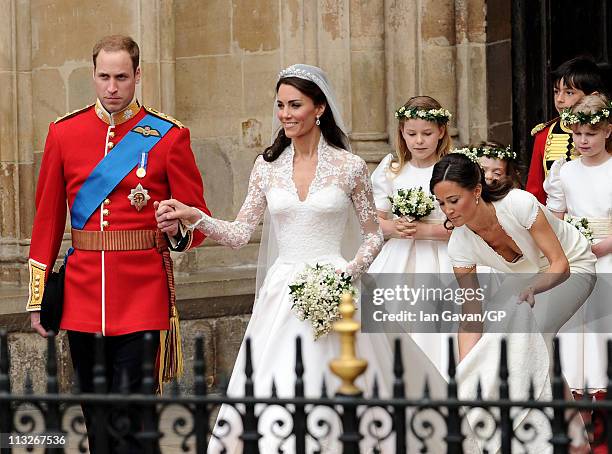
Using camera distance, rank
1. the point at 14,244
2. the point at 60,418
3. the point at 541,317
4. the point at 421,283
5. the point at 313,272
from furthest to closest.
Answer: the point at 14,244
the point at 421,283
the point at 541,317
the point at 313,272
the point at 60,418

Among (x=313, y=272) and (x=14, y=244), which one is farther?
(x=14, y=244)

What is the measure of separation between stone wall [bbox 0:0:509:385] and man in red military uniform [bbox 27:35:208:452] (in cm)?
332

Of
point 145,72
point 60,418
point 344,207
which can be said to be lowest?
point 60,418

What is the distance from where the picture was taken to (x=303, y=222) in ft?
22.4

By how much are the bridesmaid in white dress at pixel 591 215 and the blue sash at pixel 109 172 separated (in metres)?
2.61

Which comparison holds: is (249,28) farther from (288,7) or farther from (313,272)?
(313,272)

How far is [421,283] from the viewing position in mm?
8359

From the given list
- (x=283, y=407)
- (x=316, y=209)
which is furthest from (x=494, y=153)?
(x=283, y=407)

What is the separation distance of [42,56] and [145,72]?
2.19 feet

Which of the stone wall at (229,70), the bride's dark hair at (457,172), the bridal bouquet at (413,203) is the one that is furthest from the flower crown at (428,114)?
the stone wall at (229,70)

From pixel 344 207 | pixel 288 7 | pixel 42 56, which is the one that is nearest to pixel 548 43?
pixel 288 7

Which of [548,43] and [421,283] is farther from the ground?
[548,43]

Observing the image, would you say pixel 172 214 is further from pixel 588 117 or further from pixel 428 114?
pixel 588 117

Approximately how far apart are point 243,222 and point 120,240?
617 mm
